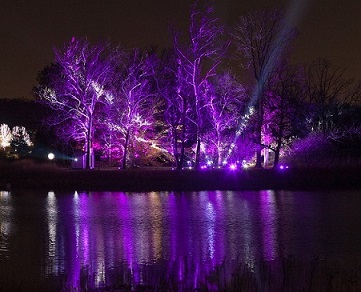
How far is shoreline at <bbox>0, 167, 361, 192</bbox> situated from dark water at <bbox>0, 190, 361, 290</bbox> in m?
7.16

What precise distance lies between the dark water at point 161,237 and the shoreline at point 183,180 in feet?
23.5

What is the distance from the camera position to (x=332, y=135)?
45.8 m

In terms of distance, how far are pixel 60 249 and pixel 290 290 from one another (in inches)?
270

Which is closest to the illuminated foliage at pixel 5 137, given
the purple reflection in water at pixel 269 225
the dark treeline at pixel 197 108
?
the dark treeline at pixel 197 108

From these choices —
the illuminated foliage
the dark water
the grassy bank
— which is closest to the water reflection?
the dark water

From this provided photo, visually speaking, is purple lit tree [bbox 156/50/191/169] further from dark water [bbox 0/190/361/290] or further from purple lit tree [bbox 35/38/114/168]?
dark water [bbox 0/190/361/290]

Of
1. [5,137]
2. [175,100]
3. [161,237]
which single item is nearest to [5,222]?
[161,237]

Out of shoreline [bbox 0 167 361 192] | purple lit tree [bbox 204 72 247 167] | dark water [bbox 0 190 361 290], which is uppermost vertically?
purple lit tree [bbox 204 72 247 167]

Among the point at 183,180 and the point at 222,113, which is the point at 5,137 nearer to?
the point at 222,113

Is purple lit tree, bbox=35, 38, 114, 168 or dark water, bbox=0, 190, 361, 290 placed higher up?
purple lit tree, bbox=35, 38, 114, 168

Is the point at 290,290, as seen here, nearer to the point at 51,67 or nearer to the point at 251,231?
the point at 251,231

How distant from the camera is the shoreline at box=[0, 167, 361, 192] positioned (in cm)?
3359

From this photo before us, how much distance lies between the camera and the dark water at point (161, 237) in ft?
36.1

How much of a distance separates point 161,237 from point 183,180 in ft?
63.3
